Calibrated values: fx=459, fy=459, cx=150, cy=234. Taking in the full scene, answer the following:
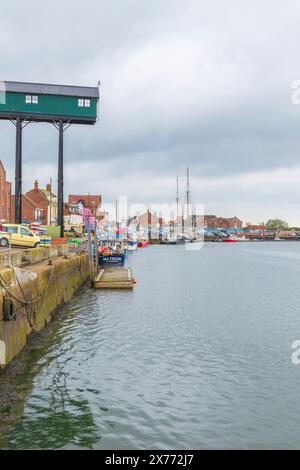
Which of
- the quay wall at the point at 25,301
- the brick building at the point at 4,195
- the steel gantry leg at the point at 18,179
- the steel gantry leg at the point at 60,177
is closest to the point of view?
the quay wall at the point at 25,301

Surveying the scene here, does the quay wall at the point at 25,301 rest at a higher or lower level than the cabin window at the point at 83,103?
lower

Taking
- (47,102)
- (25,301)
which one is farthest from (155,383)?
(47,102)

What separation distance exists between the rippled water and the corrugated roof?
38286 millimetres

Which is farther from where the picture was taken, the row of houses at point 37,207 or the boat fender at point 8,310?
the row of houses at point 37,207

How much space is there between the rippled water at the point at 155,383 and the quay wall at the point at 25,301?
645mm

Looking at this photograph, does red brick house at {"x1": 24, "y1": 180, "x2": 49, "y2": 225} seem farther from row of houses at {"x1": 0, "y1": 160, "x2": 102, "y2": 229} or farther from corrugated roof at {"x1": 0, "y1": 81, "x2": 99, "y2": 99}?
corrugated roof at {"x1": 0, "y1": 81, "x2": 99, "y2": 99}

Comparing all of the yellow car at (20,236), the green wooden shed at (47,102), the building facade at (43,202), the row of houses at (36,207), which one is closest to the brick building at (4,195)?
the row of houses at (36,207)

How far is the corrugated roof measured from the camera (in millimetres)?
56438

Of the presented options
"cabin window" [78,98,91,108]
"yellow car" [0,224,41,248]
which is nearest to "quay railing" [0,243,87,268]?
"yellow car" [0,224,41,248]

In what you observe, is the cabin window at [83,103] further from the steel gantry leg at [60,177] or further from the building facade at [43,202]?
the building facade at [43,202]

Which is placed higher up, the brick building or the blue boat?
the brick building

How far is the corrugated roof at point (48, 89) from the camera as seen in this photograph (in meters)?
56.4

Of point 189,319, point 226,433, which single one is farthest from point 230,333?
point 226,433

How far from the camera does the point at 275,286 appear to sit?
A: 41031 millimetres
